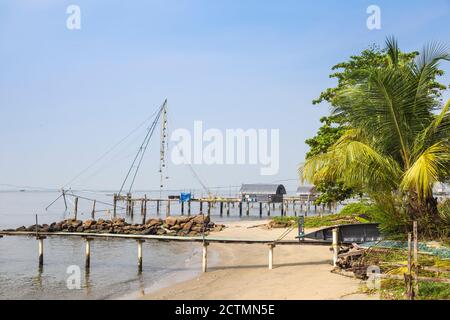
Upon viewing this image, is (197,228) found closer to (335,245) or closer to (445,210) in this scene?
(335,245)

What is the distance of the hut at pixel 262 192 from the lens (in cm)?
7431

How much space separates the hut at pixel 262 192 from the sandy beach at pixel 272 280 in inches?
1900

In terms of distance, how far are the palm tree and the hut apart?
57.4m

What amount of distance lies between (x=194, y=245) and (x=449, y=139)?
2254 cm

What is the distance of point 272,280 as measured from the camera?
Result: 16.8 metres

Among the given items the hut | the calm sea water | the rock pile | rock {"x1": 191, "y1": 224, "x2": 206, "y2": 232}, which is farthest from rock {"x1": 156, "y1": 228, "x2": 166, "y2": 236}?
the hut

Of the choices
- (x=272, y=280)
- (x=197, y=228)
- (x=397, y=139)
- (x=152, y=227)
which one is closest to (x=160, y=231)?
(x=152, y=227)

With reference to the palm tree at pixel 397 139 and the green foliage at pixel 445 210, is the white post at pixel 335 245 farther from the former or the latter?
the green foliage at pixel 445 210

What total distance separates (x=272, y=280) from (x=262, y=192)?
5942cm

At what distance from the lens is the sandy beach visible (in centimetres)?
1388

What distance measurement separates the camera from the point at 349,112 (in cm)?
1689

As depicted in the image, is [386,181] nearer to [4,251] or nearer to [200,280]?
[200,280]

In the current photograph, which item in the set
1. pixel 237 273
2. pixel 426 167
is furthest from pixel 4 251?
pixel 426 167

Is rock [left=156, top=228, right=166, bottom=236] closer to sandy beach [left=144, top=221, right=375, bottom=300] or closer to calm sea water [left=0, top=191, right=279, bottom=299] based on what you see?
calm sea water [left=0, top=191, right=279, bottom=299]
